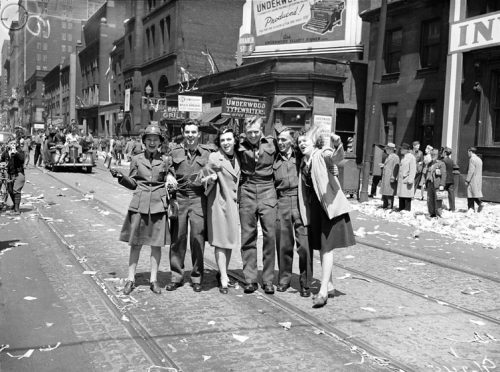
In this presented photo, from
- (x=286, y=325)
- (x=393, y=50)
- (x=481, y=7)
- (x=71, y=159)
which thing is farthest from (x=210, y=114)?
(x=286, y=325)

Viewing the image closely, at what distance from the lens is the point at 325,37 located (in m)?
28.2

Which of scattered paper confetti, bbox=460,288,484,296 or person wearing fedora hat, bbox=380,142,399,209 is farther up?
person wearing fedora hat, bbox=380,142,399,209

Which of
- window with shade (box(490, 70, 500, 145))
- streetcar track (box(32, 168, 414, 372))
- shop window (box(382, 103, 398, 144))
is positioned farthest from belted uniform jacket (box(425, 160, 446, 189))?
shop window (box(382, 103, 398, 144))

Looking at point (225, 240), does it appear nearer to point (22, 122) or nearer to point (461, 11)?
point (461, 11)

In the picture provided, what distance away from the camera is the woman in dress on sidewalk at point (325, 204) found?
5805 mm

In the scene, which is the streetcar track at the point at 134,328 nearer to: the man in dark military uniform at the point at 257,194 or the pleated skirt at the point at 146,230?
the pleated skirt at the point at 146,230

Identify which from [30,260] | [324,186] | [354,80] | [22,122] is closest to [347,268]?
[324,186]

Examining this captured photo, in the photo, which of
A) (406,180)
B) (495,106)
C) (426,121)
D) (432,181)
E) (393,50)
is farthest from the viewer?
(393,50)

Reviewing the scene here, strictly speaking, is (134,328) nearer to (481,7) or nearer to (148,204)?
(148,204)

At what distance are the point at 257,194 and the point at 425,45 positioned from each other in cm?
1795

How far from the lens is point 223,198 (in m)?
6.20

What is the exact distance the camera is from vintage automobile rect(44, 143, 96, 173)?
78.0ft

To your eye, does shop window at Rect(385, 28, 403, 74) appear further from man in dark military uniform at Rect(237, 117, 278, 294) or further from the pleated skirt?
the pleated skirt

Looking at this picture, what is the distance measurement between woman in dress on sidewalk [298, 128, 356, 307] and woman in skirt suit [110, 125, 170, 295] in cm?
161
